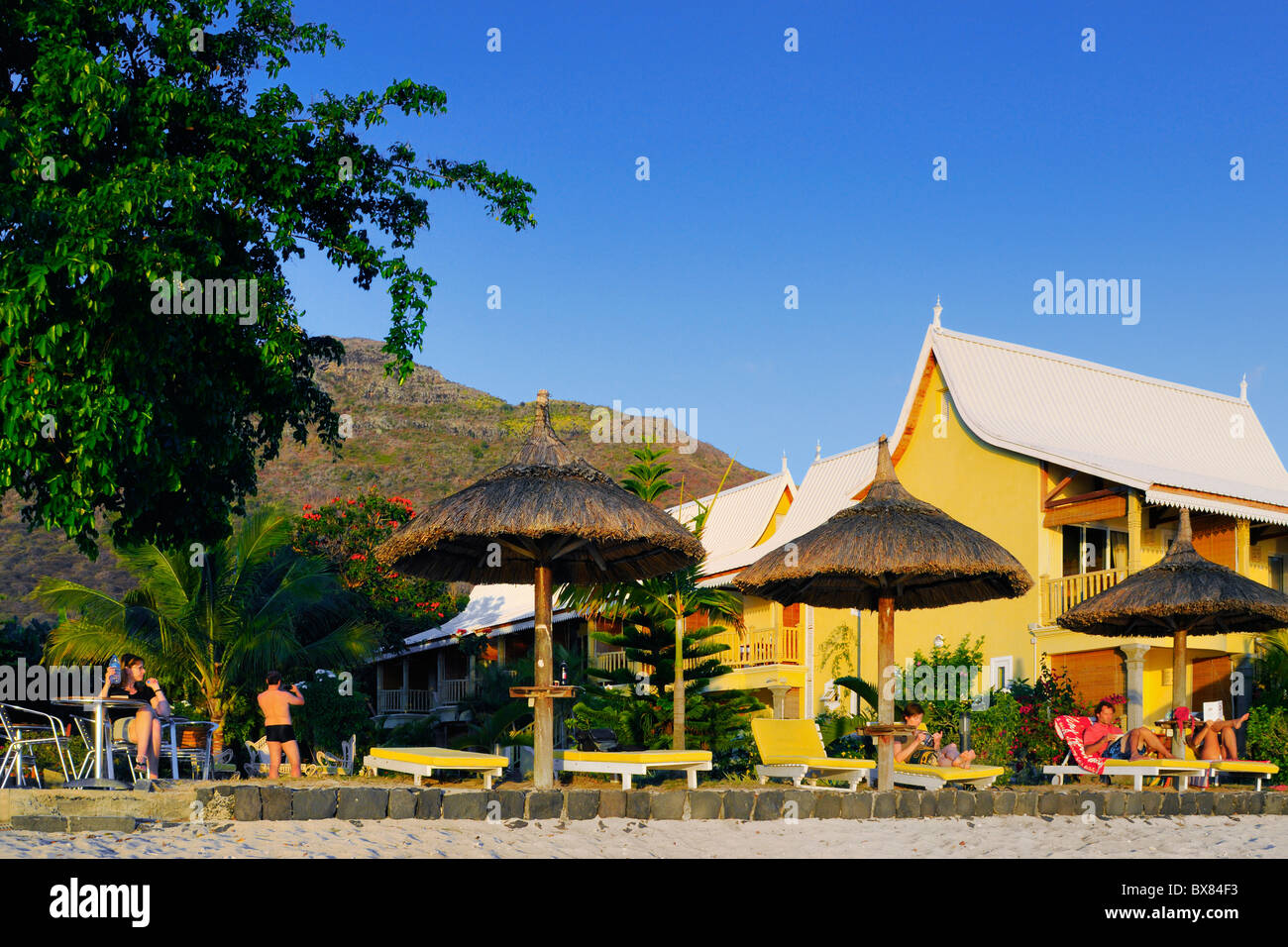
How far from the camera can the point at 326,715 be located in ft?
80.9

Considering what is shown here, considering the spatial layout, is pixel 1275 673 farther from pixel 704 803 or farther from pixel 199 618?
pixel 199 618

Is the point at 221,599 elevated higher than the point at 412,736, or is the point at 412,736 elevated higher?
the point at 221,599

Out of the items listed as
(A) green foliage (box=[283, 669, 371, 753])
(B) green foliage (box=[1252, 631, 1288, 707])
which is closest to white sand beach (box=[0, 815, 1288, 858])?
(B) green foliage (box=[1252, 631, 1288, 707])

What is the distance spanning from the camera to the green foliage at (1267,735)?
17.6 m

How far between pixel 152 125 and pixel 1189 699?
18233 mm

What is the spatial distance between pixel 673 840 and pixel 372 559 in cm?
2618

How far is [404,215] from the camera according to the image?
15.2 m

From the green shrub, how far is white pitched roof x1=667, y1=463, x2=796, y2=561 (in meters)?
12.6

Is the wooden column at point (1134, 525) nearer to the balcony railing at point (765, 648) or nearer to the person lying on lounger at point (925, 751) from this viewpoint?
the person lying on lounger at point (925, 751)

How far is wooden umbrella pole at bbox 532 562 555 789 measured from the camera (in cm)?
1122

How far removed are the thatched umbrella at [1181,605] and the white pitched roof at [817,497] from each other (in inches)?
409

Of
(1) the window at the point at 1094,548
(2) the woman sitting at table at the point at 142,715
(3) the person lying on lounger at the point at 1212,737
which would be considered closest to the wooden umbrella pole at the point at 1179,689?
(3) the person lying on lounger at the point at 1212,737
